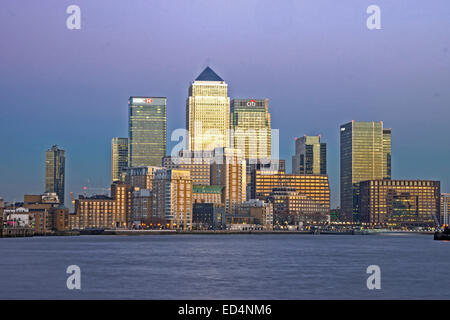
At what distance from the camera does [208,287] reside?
77.3 meters

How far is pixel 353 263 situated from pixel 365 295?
46052mm

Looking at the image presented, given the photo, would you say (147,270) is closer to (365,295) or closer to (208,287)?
(208,287)

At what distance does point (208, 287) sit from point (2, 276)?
27184 mm

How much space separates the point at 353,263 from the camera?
11575 centimetres
